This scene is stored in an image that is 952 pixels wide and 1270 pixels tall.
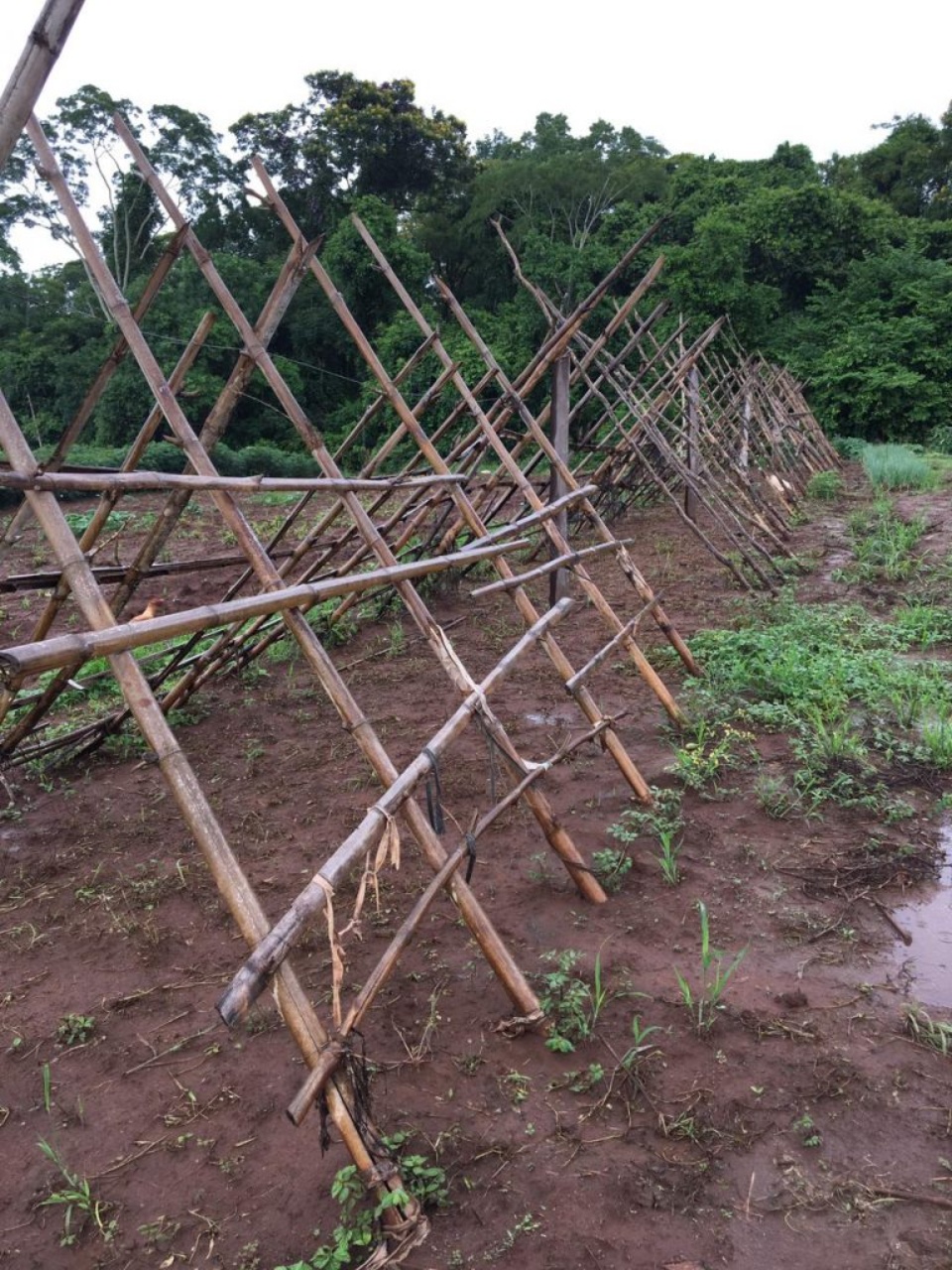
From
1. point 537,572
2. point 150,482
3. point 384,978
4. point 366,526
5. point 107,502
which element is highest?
point 150,482

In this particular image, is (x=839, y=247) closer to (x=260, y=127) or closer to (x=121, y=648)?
(x=260, y=127)

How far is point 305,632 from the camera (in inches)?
103

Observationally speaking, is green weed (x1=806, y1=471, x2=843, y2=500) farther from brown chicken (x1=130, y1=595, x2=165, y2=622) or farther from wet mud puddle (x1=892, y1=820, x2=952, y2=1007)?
wet mud puddle (x1=892, y1=820, x2=952, y2=1007)

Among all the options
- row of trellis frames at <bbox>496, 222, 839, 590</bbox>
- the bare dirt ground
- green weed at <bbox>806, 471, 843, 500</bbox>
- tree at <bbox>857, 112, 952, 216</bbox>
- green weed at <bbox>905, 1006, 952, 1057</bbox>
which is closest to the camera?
the bare dirt ground

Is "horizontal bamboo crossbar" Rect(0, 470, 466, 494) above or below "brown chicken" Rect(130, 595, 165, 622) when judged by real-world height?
above

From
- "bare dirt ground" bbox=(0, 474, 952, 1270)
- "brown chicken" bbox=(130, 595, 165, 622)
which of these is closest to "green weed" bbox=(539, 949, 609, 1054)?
"bare dirt ground" bbox=(0, 474, 952, 1270)

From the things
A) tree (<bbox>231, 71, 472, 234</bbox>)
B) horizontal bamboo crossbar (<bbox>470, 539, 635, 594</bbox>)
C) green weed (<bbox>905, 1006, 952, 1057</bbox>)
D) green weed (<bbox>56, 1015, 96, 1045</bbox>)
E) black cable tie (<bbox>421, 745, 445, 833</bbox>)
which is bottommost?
green weed (<bbox>905, 1006, 952, 1057</bbox>)

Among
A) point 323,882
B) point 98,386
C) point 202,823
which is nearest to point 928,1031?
point 323,882

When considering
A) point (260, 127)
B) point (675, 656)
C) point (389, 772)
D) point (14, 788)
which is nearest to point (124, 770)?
point (14, 788)

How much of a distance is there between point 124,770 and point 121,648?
10.3ft

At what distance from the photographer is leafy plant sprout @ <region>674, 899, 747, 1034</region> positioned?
2.49 meters

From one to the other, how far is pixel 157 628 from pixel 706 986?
6.61ft

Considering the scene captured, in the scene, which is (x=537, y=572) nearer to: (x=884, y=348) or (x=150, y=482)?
(x=150, y=482)

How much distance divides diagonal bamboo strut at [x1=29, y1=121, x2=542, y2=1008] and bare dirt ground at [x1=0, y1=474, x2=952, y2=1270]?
0.77ft
